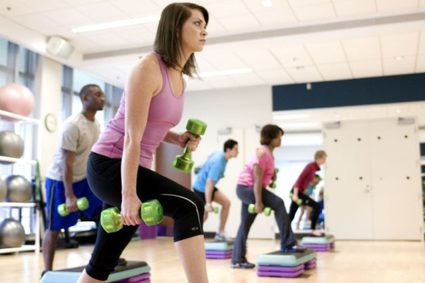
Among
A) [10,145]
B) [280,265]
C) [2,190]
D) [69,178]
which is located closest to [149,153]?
[69,178]

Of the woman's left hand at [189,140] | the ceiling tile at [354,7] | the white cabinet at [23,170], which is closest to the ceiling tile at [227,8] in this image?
the ceiling tile at [354,7]

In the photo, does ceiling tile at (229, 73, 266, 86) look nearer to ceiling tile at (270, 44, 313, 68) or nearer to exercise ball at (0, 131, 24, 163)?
ceiling tile at (270, 44, 313, 68)

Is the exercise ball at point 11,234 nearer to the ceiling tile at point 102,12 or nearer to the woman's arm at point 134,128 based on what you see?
the ceiling tile at point 102,12

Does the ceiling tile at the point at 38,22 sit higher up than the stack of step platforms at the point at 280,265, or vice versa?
the ceiling tile at the point at 38,22

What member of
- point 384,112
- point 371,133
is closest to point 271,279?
point 371,133

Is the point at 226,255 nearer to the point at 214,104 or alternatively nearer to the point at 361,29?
the point at 361,29

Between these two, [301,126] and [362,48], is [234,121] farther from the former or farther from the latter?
[362,48]

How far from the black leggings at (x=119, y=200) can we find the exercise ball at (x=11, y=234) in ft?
14.5

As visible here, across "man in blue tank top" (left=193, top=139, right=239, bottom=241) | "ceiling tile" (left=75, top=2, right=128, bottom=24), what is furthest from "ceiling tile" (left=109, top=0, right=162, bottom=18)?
"man in blue tank top" (left=193, top=139, right=239, bottom=241)

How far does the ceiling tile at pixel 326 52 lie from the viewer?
703 centimetres

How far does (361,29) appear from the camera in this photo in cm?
634

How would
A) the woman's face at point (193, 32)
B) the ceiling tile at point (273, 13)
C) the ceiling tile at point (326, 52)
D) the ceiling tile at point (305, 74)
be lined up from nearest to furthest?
the woman's face at point (193, 32) < the ceiling tile at point (273, 13) < the ceiling tile at point (326, 52) < the ceiling tile at point (305, 74)

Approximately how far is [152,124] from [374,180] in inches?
316

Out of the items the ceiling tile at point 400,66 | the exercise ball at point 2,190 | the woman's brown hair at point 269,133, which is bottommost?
the exercise ball at point 2,190
